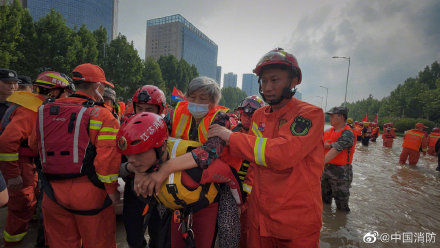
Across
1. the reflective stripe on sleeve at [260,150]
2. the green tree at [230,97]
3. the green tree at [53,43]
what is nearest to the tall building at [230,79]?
→ the green tree at [230,97]

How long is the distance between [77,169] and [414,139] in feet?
48.2

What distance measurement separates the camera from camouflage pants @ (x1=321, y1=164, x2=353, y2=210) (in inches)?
197

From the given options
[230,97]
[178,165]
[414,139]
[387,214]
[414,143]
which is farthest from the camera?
[230,97]

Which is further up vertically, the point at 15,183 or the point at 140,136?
the point at 140,136

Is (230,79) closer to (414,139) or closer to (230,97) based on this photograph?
(230,97)

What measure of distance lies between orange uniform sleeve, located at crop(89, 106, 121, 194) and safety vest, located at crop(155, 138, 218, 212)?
2.42 feet

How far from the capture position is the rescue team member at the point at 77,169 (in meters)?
2.21

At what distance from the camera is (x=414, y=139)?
36.2 feet

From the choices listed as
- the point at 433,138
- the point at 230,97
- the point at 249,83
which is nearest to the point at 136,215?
the point at 433,138

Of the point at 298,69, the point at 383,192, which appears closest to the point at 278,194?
the point at 298,69

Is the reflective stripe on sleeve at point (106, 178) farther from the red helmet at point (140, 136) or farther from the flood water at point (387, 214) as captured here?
the flood water at point (387, 214)

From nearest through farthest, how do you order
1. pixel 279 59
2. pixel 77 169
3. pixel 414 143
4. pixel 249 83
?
pixel 279 59, pixel 77 169, pixel 414 143, pixel 249 83

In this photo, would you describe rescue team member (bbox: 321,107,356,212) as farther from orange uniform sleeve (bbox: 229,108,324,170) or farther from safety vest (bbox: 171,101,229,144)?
safety vest (bbox: 171,101,229,144)

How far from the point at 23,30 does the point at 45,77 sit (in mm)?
22477
